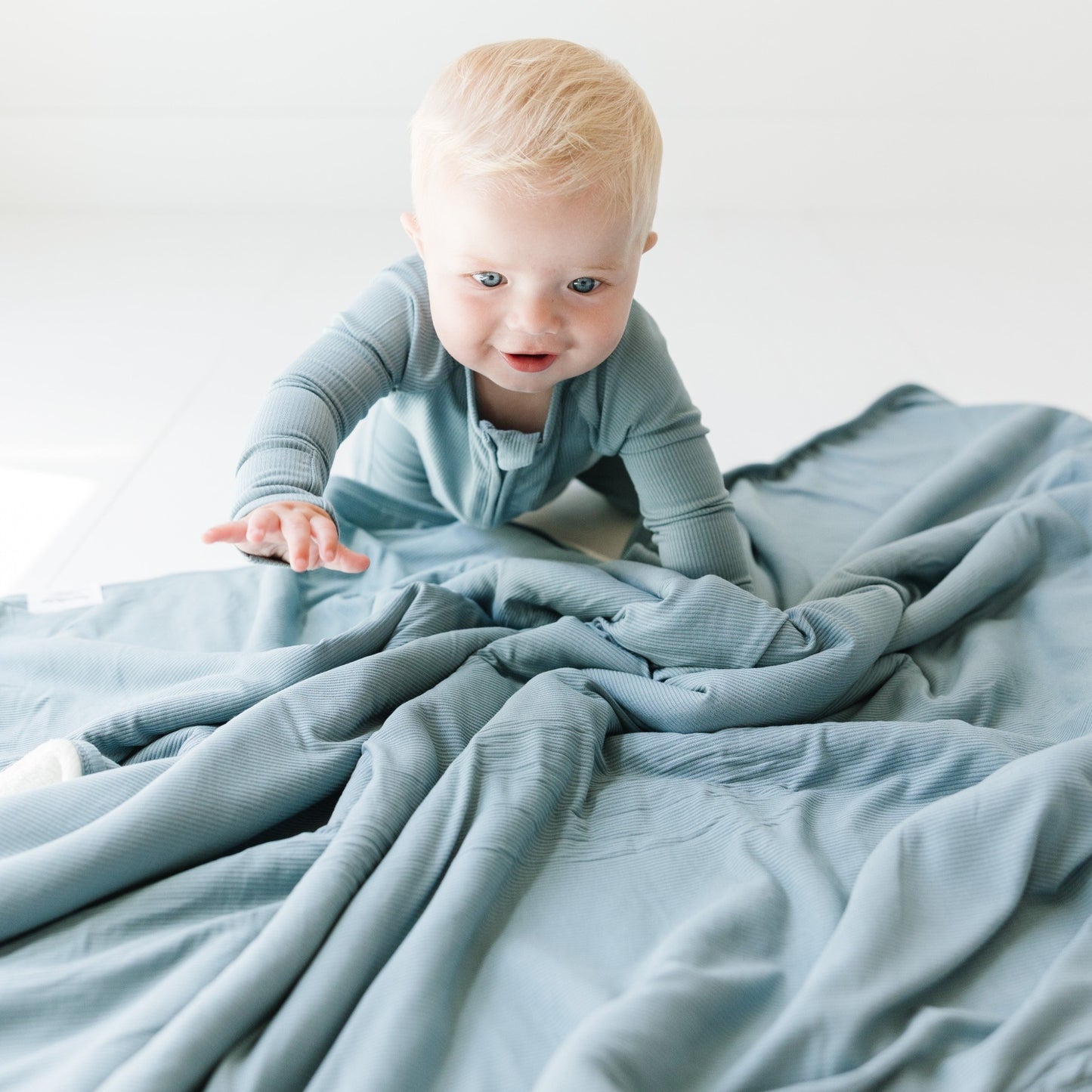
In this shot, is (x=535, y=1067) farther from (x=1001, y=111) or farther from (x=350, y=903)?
(x=1001, y=111)

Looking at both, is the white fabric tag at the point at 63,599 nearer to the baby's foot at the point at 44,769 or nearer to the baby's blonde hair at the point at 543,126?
the baby's foot at the point at 44,769

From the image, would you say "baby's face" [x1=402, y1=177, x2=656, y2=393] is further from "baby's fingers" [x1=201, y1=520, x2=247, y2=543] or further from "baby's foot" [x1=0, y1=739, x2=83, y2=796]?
"baby's foot" [x1=0, y1=739, x2=83, y2=796]

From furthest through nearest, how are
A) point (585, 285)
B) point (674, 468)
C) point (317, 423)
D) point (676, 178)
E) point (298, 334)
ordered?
1. point (676, 178)
2. point (298, 334)
3. point (674, 468)
4. point (317, 423)
5. point (585, 285)

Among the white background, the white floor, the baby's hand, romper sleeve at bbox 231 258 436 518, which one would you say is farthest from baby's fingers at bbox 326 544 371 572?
the white background

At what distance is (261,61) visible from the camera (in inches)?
91.5

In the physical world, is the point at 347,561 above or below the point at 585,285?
below

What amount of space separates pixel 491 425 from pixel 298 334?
0.81 meters

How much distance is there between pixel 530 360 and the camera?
40.4 inches

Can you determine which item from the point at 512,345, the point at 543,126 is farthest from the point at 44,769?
the point at 543,126

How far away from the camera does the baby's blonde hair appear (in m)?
0.90

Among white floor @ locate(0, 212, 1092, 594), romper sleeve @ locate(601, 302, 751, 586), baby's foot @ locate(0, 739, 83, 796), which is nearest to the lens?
baby's foot @ locate(0, 739, 83, 796)

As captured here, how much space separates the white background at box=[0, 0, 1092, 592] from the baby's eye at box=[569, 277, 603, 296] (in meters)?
0.81

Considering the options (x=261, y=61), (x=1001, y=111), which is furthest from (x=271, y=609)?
(x=1001, y=111)

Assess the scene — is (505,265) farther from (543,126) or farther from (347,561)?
(347,561)
